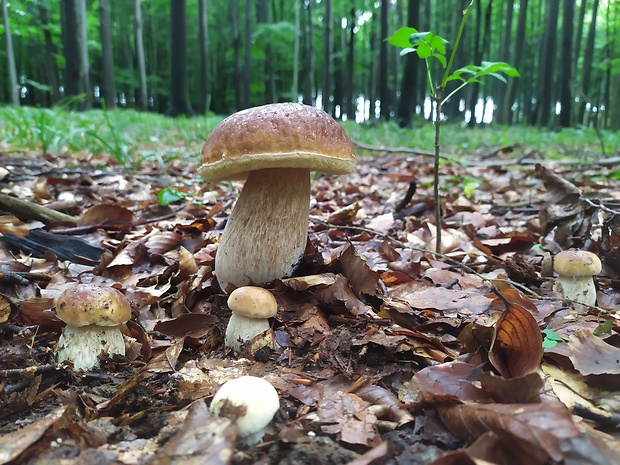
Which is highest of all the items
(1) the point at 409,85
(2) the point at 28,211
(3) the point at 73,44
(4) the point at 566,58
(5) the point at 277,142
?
(3) the point at 73,44

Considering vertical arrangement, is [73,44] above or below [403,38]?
above

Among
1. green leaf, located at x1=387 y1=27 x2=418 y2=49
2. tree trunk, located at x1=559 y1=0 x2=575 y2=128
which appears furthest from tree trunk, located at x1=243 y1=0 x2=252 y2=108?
green leaf, located at x1=387 y1=27 x2=418 y2=49

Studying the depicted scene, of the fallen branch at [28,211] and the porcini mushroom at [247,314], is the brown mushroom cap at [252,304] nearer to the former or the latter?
the porcini mushroom at [247,314]

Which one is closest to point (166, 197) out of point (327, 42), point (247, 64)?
point (327, 42)

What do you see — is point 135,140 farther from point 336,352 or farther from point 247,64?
point 247,64

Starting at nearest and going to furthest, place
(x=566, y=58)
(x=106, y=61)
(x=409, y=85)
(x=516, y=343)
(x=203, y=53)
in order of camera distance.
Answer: (x=516, y=343) < (x=409, y=85) < (x=566, y=58) < (x=106, y=61) < (x=203, y=53)

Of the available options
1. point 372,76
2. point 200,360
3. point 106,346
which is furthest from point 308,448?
point 372,76

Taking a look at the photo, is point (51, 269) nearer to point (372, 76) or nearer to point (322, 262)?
point (322, 262)
